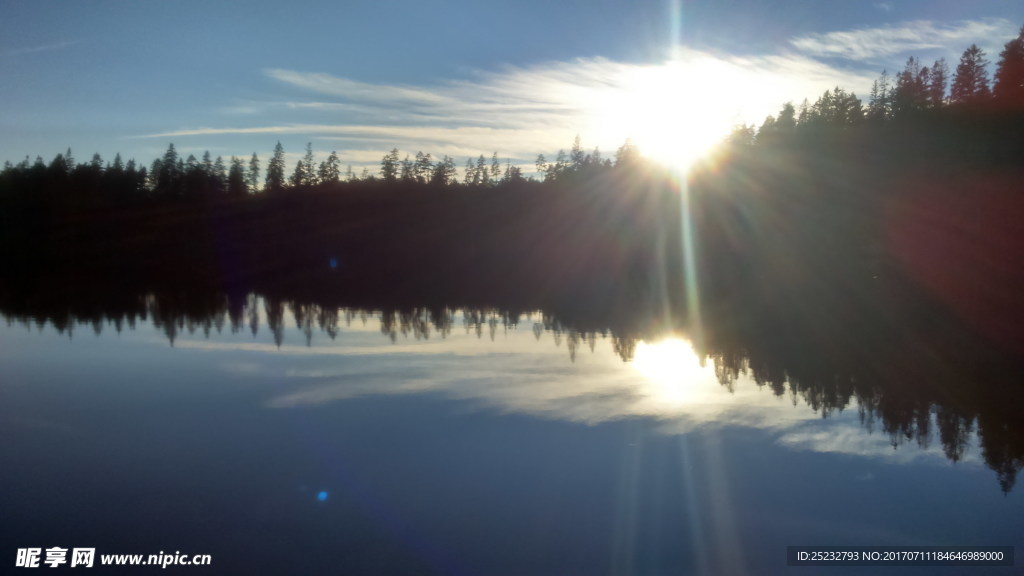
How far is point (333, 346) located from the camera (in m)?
20.4

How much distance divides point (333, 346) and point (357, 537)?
1339 centimetres

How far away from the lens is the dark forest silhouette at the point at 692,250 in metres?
21.0

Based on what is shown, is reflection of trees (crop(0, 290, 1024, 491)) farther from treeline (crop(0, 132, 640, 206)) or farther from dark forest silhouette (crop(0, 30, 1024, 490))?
treeline (crop(0, 132, 640, 206))

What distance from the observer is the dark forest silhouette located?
21.0m

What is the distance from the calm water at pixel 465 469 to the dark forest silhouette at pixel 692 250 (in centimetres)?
171

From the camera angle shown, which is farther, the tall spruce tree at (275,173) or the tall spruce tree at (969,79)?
the tall spruce tree at (275,173)

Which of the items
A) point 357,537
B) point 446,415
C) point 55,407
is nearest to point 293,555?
point 357,537

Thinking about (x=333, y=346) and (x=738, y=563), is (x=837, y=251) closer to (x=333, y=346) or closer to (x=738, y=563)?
(x=333, y=346)

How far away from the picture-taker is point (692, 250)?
55312 millimetres

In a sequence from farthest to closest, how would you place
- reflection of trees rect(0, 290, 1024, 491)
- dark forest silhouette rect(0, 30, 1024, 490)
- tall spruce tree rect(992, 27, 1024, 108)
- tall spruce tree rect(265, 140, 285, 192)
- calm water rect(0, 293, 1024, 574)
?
1. tall spruce tree rect(265, 140, 285, 192)
2. tall spruce tree rect(992, 27, 1024, 108)
3. dark forest silhouette rect(0, 30, 1024, 490)
4. reflection of trees rect(0, 290, 1024, 491)
5. calm water rect(0, 293, 1024, 574)

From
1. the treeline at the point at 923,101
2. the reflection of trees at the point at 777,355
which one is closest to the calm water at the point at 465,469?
the reflection of trees at the point at 777,355

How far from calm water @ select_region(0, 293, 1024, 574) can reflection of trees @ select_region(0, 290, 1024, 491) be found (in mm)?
263

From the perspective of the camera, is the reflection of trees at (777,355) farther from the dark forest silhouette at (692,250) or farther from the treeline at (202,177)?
the treeline at (202,177)

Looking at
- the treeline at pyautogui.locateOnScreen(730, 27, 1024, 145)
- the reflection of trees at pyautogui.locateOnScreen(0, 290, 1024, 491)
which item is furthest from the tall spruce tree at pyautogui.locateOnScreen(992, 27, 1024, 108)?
the reflection of trees at pyautogui.locateOnScreen(0, 290, 1024, 491)
